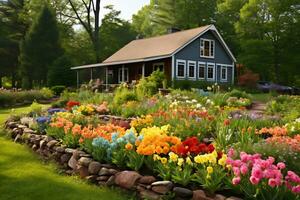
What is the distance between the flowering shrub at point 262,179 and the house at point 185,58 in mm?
22013

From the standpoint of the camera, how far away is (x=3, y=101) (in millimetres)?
20609

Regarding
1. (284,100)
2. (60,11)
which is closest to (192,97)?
(284,100)

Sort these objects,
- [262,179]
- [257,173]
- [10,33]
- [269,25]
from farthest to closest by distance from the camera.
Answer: [10,33]
[269,25]
[262,179]
[257,173]

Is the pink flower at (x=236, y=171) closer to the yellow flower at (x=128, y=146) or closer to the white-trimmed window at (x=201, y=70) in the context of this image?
the yellow flower at (x=128, y=146)

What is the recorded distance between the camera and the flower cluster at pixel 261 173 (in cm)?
455

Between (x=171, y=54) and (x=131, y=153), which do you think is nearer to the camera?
(x=131, y=153)

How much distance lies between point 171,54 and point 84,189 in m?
21.5

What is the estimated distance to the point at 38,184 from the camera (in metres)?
6.52

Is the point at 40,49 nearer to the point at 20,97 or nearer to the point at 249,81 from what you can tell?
the point at 20,97

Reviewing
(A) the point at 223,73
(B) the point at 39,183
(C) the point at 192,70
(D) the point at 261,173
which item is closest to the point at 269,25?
(A) the point at 223,73

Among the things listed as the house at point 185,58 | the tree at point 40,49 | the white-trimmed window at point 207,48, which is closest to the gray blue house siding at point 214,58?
the house at point 185,58

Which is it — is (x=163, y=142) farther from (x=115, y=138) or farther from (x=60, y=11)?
(x=60, y=11)

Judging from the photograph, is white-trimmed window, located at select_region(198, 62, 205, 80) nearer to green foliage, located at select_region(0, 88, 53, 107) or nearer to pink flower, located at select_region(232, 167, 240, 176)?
green foliage, located at select_region(0, 88, 53, 107)

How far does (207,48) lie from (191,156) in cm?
2509
